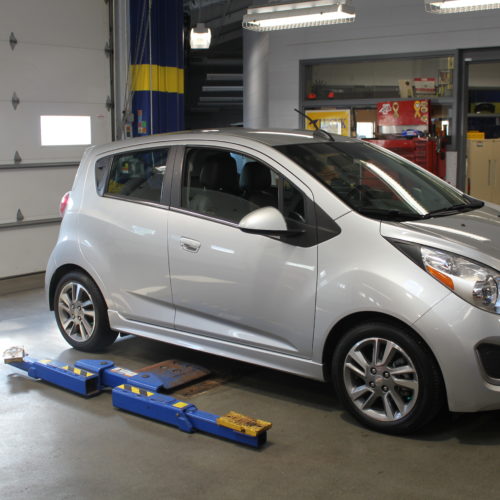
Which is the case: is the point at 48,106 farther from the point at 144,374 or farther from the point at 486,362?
the point at 486,362

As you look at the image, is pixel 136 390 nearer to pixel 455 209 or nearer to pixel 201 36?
pixel 455 209

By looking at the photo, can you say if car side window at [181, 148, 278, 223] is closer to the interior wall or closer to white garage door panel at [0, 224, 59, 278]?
white garage door panel at [0, 224, 59, 278]

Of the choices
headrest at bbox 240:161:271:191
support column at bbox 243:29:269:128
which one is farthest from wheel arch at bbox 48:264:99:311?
support column at bbox 243:29:269:128

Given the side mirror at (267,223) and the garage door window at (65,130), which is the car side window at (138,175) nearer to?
the side mirror at (267,223)

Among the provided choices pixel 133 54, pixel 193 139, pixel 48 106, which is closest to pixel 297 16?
pixel 133 54

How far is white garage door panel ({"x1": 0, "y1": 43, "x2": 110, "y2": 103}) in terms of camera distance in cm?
825

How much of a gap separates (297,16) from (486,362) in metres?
5.85

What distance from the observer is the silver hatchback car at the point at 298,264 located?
3488 mm

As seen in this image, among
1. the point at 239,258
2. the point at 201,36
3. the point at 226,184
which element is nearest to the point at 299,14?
the point at 201,36

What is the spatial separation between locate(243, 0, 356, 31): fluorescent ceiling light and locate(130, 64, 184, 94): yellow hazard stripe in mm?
1473

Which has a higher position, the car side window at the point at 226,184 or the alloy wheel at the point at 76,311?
the car side window at the point at 226,184

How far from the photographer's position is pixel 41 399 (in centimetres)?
434

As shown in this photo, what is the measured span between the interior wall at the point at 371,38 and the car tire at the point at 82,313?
7.02 meters

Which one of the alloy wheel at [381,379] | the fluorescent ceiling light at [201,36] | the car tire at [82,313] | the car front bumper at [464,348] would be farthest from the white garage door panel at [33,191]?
the car front bumper at [464,348]
